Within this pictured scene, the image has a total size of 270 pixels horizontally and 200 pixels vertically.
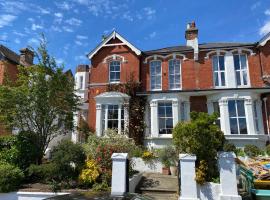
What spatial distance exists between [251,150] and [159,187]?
7.21 metres

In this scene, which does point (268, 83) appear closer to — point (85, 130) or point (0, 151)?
point (85, 130)

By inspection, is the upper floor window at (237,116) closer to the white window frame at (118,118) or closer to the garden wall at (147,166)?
the garden wall at (147,166)

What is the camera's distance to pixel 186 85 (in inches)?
765

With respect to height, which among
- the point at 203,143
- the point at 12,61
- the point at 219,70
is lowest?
the point at 203,143

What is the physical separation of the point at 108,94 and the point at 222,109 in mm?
8251

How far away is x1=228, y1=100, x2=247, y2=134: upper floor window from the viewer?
1733cm

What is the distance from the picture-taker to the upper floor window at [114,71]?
2022 cm

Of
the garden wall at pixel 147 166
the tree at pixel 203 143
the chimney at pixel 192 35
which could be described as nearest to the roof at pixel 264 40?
the chimney at pixel 192 35

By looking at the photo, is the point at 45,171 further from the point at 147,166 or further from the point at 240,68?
the point at 240,68

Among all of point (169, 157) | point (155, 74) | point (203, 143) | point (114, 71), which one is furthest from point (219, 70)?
point (203, 143)

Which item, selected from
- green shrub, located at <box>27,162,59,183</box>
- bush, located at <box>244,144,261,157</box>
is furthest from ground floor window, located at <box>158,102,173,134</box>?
green shrub, located at <box>27,162,59,183</box>

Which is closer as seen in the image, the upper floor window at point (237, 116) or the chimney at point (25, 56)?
the upper floor window at point (237, 116)

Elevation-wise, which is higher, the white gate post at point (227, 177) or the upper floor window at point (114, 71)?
the upper floor window at point (114, 71)

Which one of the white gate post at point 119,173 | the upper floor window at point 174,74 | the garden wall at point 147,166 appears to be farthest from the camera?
the upper floor window at point 174,74
